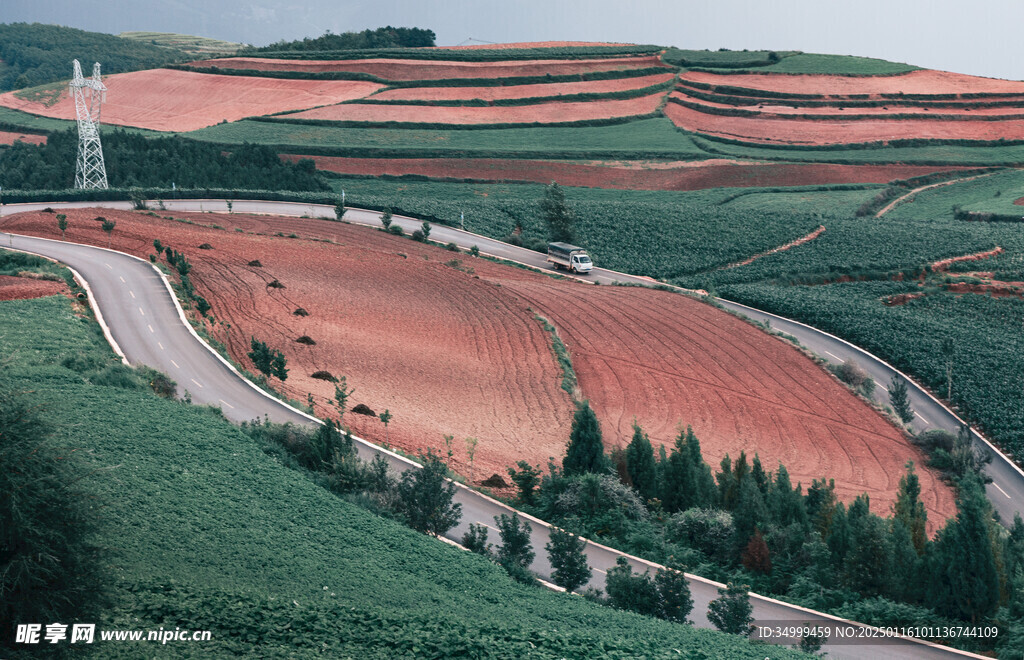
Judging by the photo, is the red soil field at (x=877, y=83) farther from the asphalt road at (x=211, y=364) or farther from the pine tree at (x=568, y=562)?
the pine tree at (x=568, y=562)

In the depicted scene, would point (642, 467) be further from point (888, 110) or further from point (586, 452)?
point (888, 110)

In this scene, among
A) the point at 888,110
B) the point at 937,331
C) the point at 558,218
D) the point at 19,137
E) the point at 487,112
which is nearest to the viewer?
the point at 937,331

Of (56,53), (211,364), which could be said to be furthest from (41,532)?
(56,53)

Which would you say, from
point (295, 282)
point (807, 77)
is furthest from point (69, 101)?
point (807, 77)

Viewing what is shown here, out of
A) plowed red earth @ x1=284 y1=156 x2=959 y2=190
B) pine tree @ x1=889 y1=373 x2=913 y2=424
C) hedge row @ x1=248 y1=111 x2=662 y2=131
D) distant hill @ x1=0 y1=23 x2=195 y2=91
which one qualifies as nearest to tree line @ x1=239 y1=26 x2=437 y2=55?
distant hill @ x1=0 y1=23 x2=195 y2=91

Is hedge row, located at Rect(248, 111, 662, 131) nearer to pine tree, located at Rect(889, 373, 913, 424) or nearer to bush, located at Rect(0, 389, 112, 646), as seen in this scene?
pine tree, located at Rect(889, 373, 913, 424)

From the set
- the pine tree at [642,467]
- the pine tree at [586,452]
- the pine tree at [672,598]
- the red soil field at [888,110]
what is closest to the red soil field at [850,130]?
the red soil field at [888,110]

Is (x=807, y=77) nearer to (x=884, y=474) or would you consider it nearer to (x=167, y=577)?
(x=884, y=474)
